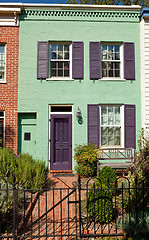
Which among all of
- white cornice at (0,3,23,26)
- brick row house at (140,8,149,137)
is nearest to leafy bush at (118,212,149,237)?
brick row house at (140,8,149,137)

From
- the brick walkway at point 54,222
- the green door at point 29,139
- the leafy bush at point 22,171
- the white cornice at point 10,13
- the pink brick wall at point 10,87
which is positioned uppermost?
the white cornice at point 10,13

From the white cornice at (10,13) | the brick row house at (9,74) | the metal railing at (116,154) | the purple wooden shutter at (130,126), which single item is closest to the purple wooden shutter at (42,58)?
the brick row house at (9,74)

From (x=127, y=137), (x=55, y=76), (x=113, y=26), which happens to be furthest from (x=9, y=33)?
(x=127, y=137)

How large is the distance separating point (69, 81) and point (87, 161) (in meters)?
3.71

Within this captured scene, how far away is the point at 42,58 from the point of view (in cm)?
998

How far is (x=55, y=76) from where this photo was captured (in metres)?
10.3

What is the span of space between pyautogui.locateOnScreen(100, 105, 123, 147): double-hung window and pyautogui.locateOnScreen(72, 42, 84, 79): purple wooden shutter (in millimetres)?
1954

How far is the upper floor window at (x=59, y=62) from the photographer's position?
33.8 feet

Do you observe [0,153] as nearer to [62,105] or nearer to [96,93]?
[62,105]

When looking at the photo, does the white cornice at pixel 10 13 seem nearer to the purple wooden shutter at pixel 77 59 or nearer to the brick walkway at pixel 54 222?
the purple wooden shutter at pixel 77 59

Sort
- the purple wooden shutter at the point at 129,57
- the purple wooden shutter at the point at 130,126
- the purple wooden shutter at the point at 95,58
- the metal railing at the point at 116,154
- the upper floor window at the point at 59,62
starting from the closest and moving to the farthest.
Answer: the metal railing at the point at 116,154 < the purple wooden shutter at the point at 130,126 < the purple wooden shutter at the point at 95,58 < the purple wooden shutter at the point at 129,57 < the upper floor window at the point at 59,62

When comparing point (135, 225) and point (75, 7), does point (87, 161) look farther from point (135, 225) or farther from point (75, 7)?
point (75, 7)

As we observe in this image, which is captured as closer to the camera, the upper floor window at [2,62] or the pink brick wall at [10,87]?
the pink brick wall at [10,87]

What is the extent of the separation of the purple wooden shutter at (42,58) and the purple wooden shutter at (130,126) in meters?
4.09
